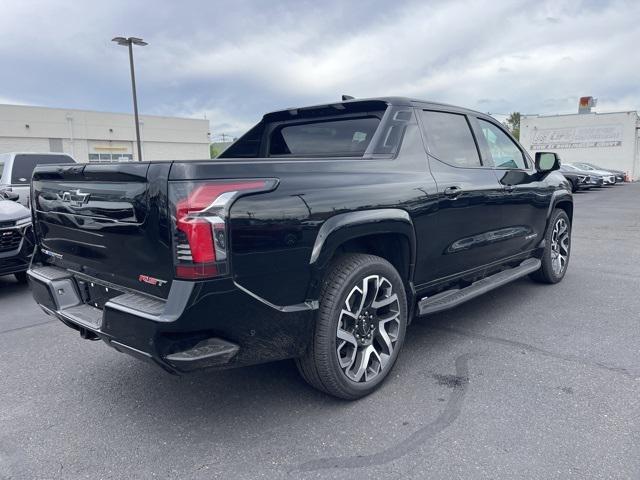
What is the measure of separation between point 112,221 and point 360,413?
174 cm

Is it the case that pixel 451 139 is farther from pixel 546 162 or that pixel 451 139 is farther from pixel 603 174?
pixel 603 174

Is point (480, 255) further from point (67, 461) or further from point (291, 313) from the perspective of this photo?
point (67, 461)

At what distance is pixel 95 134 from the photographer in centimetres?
3622

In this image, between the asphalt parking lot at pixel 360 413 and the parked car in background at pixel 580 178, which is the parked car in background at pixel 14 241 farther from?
the parked car in background at pixel 580 178

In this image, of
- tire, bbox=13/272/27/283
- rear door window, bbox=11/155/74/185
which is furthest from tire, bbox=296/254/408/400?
rear door window, bbox=11/155/74/185

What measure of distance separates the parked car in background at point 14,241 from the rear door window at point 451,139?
4.66 m

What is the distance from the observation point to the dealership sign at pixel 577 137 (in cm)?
3503

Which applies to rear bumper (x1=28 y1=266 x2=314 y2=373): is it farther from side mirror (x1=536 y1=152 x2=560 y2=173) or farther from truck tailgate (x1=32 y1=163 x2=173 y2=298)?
side mirror (x1=536 y1=152 x2=560 y2=173)

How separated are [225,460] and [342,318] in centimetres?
97

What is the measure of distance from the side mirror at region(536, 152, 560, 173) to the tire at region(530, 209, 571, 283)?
0.61 m

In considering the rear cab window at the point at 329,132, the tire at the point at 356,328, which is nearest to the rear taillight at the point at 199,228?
the tire at the point at 356,328

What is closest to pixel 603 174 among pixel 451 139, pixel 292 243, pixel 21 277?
pixel 451 139

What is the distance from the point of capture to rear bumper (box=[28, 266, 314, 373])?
7.47 ft

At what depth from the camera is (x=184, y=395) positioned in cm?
318
